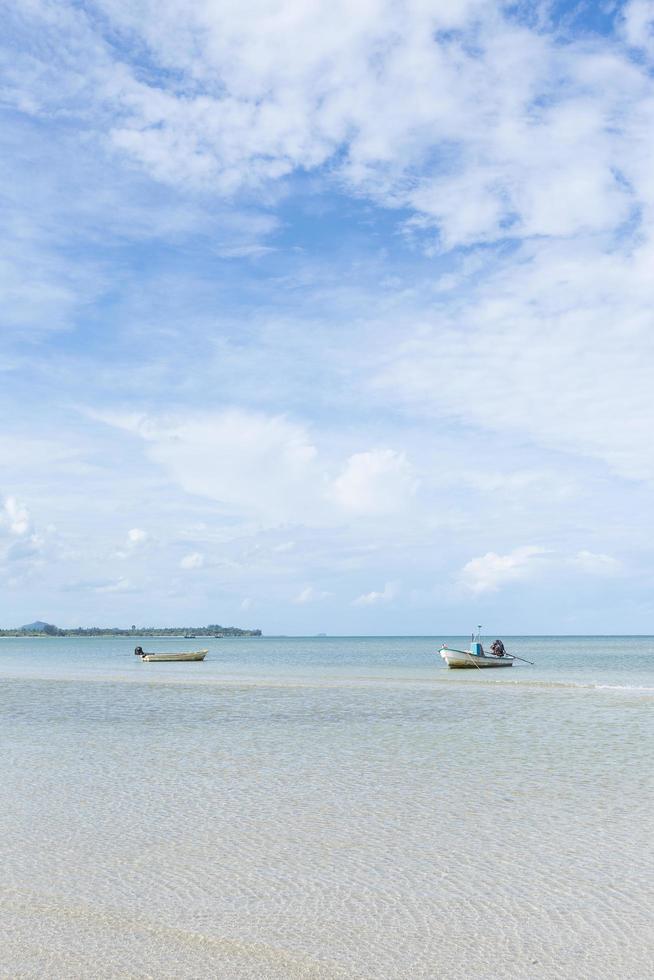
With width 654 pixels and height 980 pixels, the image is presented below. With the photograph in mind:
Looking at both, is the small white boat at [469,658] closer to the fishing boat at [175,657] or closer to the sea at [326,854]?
the fishing boat at [175,657]

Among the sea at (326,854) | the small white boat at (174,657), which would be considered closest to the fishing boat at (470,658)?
the small white boat at (174,657)

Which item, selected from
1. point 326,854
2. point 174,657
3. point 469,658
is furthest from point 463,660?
point 326,854

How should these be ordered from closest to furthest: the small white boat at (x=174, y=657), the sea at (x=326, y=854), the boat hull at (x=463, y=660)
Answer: the sea at (x=326, y=854), the boat hull at (x=463, y=660), the small white boat at (x=174, y=657)

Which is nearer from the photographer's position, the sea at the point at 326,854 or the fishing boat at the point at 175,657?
the sea at the point at 326,854

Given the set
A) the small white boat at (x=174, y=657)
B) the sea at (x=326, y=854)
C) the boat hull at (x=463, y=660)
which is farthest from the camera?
the small white boat at (x=174, y=657)

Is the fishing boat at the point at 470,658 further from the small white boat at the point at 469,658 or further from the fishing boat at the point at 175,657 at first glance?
the fishing boat at the point at 175,657

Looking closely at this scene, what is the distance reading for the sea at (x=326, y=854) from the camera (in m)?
7.38

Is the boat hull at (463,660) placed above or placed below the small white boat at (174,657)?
above

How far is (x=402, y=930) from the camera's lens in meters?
8.02

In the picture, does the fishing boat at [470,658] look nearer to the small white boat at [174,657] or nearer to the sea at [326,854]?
the small white boat at [174,657]

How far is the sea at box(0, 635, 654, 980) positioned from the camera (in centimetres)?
738

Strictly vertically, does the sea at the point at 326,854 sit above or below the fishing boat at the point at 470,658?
below

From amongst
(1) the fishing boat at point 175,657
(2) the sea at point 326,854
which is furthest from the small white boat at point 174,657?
(2) the sea at point 326,854

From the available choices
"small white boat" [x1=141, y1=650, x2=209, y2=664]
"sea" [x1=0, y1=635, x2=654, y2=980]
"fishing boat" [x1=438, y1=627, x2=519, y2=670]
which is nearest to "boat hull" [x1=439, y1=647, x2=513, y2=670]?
"fishing boat" [x1=438, y1=627, x2=519, y2=670]
